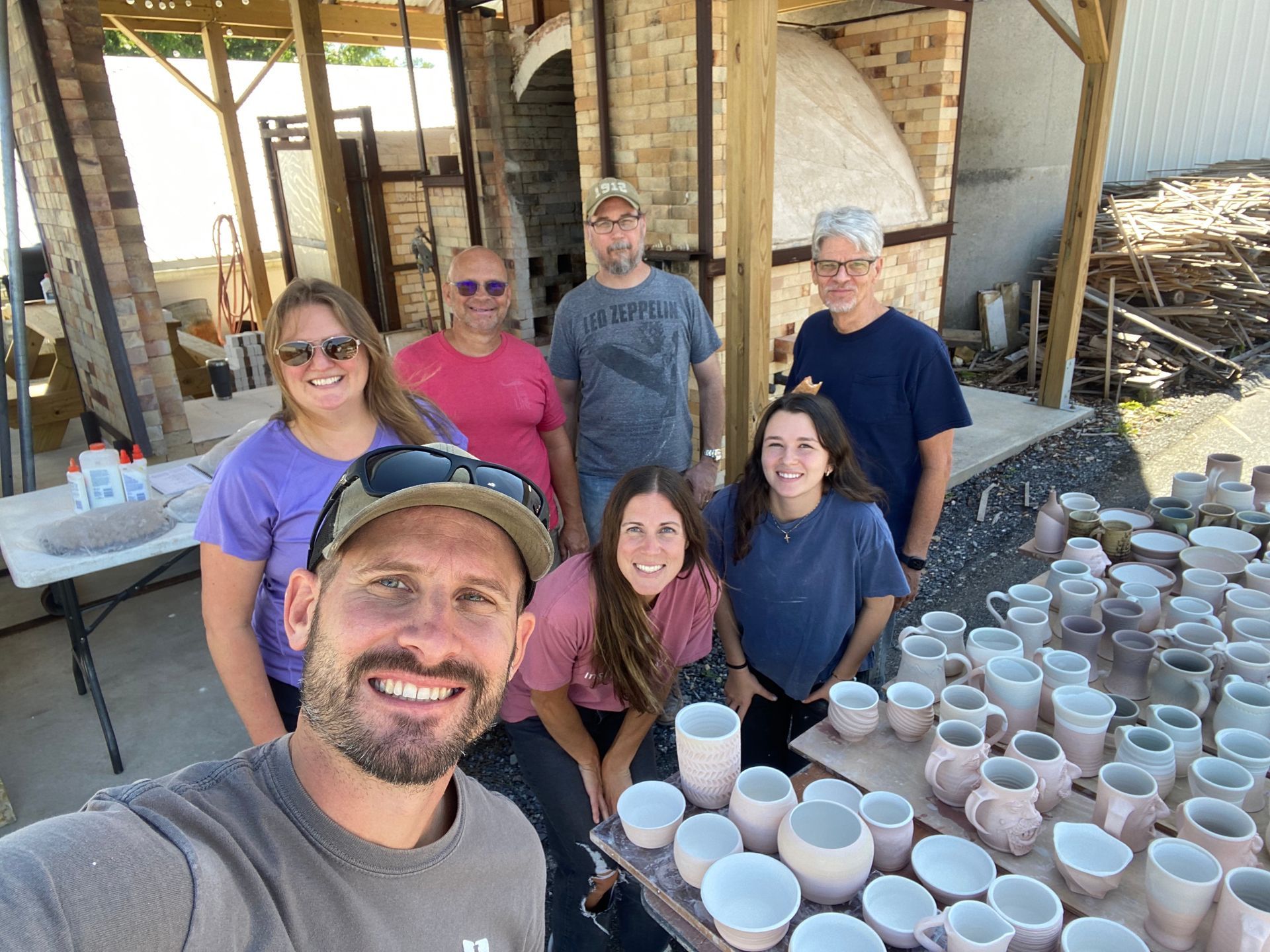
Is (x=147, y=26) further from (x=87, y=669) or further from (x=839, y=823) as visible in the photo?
(x=839, y=823)

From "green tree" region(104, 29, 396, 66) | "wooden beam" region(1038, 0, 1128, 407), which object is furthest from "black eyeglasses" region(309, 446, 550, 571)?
"green tree" region(104, 29, 396, 66)

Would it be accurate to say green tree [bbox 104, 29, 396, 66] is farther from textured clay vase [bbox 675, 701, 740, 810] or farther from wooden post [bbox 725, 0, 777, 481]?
textured clay vase [bbox 675, 701, 740, 810]

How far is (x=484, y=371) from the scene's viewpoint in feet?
9.87

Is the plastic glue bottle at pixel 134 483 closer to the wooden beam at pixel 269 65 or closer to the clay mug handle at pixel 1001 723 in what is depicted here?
the clay mug handle at pixel 1001 723

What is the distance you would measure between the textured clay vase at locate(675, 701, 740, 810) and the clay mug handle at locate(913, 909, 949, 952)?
19.0 inches

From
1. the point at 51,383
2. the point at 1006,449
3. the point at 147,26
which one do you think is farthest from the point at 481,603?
the point at 147,26

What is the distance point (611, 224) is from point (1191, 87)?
38.7 ft

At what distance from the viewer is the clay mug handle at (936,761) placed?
1677mm

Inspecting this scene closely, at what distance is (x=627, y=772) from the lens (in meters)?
2.35

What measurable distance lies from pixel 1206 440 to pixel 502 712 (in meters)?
6.91

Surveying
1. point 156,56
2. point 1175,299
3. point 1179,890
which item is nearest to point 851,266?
point 1179,890

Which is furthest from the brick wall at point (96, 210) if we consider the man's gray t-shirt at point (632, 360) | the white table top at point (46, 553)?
the man's gray t-shirt at point (632, 360)

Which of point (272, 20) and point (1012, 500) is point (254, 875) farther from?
point (272, 20)

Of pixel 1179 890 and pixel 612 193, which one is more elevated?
pixel 612 193
